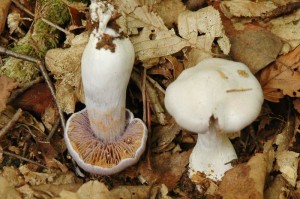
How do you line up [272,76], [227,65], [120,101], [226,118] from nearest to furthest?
[226,118] < [227,65] < [120,101] < [272,76]

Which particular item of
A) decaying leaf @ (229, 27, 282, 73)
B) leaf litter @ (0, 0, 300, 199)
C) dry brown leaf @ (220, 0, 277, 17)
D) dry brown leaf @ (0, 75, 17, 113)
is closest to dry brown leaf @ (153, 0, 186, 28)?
leaf litter @ (0, 0, 300, 199)

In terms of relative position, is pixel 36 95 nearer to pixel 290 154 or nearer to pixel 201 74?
pixel 201 74

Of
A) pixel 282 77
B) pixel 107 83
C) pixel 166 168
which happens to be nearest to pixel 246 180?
pixel 166 168

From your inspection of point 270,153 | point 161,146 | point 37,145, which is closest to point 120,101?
point 161,146

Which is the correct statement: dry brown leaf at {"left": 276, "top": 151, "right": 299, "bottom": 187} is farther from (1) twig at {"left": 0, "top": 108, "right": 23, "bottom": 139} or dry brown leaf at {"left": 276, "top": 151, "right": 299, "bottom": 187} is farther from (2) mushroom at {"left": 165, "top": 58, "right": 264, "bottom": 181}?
(1) twig at {"left": 0, "top": 108, "right": 23, "bottom": 139}

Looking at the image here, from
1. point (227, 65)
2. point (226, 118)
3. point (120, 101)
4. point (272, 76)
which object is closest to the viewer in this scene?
point (226, 118)

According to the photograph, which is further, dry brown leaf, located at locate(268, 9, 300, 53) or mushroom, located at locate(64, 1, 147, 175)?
dry brown leaf, located at locate(268, 9, 300, 53)

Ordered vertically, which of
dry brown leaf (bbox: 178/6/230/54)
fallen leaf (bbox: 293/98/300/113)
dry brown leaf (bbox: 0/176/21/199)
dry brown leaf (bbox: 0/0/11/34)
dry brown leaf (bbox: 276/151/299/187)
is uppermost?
dry brown leaf (bbox: 0/0/11/34)
